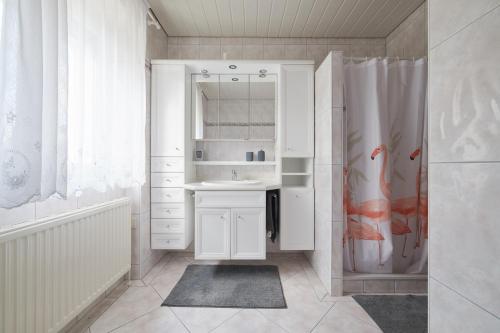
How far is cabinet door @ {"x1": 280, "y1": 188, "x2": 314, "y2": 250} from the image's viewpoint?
7.44 ft

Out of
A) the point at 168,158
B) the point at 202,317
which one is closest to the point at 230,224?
the point at 202,317

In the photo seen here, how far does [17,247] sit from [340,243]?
6.22 feet

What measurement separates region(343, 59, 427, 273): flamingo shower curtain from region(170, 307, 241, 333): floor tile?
107 cm

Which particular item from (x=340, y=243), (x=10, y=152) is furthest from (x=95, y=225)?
(x=340, y=243)

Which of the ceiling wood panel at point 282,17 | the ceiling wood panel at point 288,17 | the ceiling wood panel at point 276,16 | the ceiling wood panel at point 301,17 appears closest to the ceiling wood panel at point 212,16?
the ceiling wood panel at point 282,17

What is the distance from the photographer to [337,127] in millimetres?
1842

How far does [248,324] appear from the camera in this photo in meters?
1.54

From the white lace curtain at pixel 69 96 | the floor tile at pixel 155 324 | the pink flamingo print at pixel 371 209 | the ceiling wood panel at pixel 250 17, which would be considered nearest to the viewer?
the white lace curtain at pixel 69 96

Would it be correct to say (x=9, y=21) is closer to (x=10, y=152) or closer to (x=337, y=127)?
(x=10, y=152)

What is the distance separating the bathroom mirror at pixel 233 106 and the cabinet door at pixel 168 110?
25cm

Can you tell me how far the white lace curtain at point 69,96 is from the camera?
844 millimetres

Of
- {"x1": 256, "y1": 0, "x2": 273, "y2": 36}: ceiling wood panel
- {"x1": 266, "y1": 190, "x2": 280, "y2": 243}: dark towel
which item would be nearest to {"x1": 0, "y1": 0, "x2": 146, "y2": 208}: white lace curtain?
{"x1": 256, "y1": 0, "x2": 273, "y2": 36}: ceiling wood panel

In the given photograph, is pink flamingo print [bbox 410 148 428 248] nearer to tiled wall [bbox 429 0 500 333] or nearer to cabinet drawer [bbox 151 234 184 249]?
tiled wall [bbox 429 0 500 333]

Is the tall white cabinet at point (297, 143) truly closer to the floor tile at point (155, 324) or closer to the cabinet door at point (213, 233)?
the cabinet door at point (213, 233)
